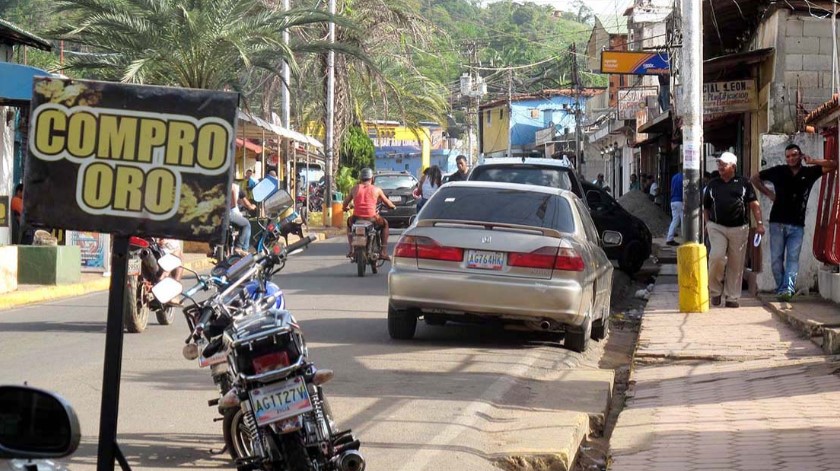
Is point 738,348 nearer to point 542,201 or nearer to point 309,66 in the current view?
point 542,201

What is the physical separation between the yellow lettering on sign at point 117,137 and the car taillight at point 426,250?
21.2 feet

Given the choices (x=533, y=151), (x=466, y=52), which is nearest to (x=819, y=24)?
(x=466, y=52)

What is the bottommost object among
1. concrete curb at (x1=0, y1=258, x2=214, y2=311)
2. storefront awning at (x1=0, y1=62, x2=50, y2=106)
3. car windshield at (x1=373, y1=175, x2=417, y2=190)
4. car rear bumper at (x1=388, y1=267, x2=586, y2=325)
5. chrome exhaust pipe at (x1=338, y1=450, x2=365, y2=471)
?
concrete curb at (x1=0, y1=258, x2=214, y2=311)

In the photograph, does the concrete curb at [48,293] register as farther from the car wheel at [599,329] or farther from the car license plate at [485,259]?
the car wheel at [599,329]

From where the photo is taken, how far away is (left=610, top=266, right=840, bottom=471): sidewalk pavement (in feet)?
22.6

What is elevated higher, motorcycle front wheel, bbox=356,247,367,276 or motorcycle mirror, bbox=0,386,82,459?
motorcycle mirror, bbox=0,386,82,459

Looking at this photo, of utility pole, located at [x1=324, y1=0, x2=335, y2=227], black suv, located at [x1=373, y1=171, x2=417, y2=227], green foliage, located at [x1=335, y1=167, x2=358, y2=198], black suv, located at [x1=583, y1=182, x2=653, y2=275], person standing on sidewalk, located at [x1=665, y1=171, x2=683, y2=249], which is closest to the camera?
black suv, located at [x1=583, y1=182, x2=653, y2=275]

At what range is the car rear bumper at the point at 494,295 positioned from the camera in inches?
426

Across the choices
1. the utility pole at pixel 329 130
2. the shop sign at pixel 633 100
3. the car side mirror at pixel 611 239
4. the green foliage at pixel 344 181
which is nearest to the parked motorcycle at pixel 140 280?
the car side mirror at pixel 611 239

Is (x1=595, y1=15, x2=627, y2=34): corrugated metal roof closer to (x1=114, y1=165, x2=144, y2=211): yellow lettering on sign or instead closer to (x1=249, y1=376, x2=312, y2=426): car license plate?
(x1=249, y1=376, x2=312, y2=426): car license plate

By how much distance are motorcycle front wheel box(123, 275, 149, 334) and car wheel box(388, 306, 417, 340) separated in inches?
106

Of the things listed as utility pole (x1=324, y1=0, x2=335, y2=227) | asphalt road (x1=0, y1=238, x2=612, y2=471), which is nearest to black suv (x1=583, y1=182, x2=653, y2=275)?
asphalt road (x1=0, y1=238, x2=612, y2=471)

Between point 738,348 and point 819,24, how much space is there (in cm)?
985

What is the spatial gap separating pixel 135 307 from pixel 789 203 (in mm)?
7796
